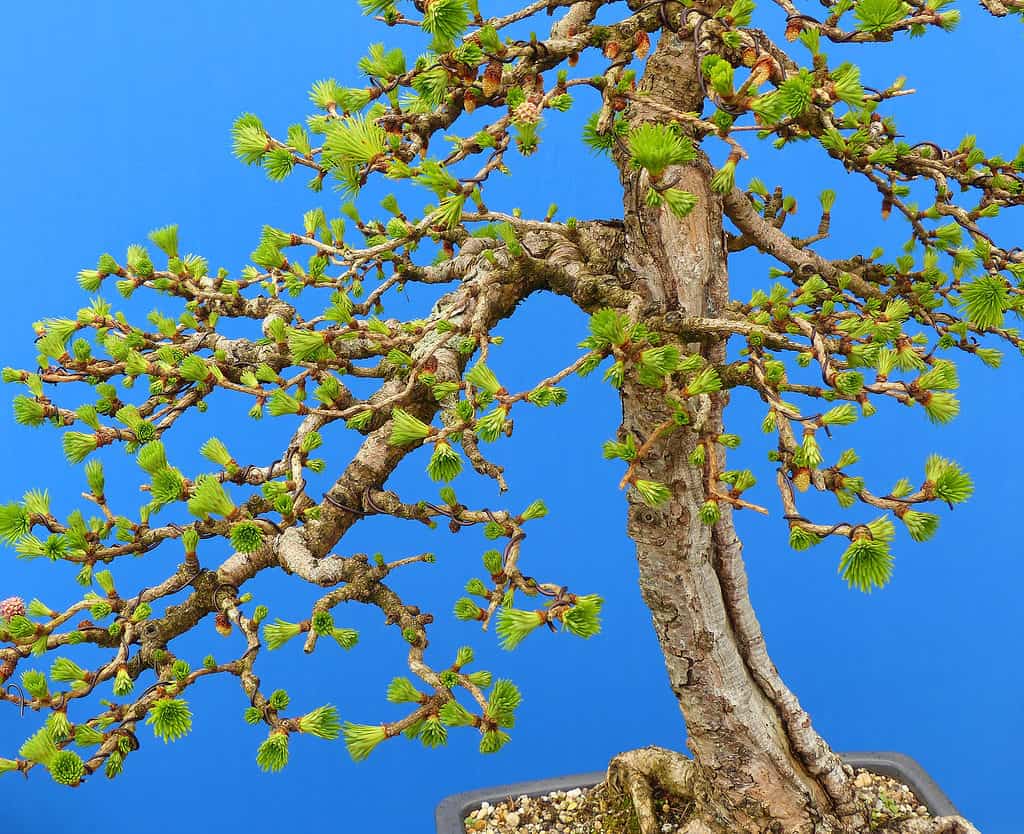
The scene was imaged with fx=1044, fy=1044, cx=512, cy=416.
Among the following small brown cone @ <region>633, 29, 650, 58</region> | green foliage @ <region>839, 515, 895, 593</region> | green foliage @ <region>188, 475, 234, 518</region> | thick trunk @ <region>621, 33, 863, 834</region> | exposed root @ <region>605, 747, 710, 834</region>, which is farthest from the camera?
exposed root @ <region>605, 747, 710, 834</region>

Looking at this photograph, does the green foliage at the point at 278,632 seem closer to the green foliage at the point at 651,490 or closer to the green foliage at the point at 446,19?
the green foliage at the point at 651,490

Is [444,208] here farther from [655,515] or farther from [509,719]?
[655,515]

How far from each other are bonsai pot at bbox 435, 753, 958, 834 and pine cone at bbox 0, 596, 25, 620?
3.76 feet

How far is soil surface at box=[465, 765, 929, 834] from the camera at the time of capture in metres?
2.07

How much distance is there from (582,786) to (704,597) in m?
0.75

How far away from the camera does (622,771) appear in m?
2.12

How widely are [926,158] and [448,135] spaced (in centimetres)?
73

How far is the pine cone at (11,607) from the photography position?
1.27m

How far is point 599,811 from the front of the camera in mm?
2162

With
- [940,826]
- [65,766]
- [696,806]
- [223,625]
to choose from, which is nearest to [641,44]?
[223,625]

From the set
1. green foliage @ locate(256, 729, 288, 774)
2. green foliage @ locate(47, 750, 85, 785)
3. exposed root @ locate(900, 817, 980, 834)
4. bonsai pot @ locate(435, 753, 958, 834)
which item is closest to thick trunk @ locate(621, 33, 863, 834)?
exposed root @ locate(900, 817, 980, 834)

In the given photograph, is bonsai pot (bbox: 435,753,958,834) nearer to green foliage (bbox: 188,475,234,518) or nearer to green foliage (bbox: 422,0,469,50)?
green foliage (bbox: 188,475,234,518)

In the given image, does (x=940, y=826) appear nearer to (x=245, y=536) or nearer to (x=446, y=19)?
(x=245, y=536)

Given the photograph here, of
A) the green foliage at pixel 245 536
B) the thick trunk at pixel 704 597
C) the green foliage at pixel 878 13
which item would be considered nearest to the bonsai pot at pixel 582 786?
the thick trunk at pixel 704 597
